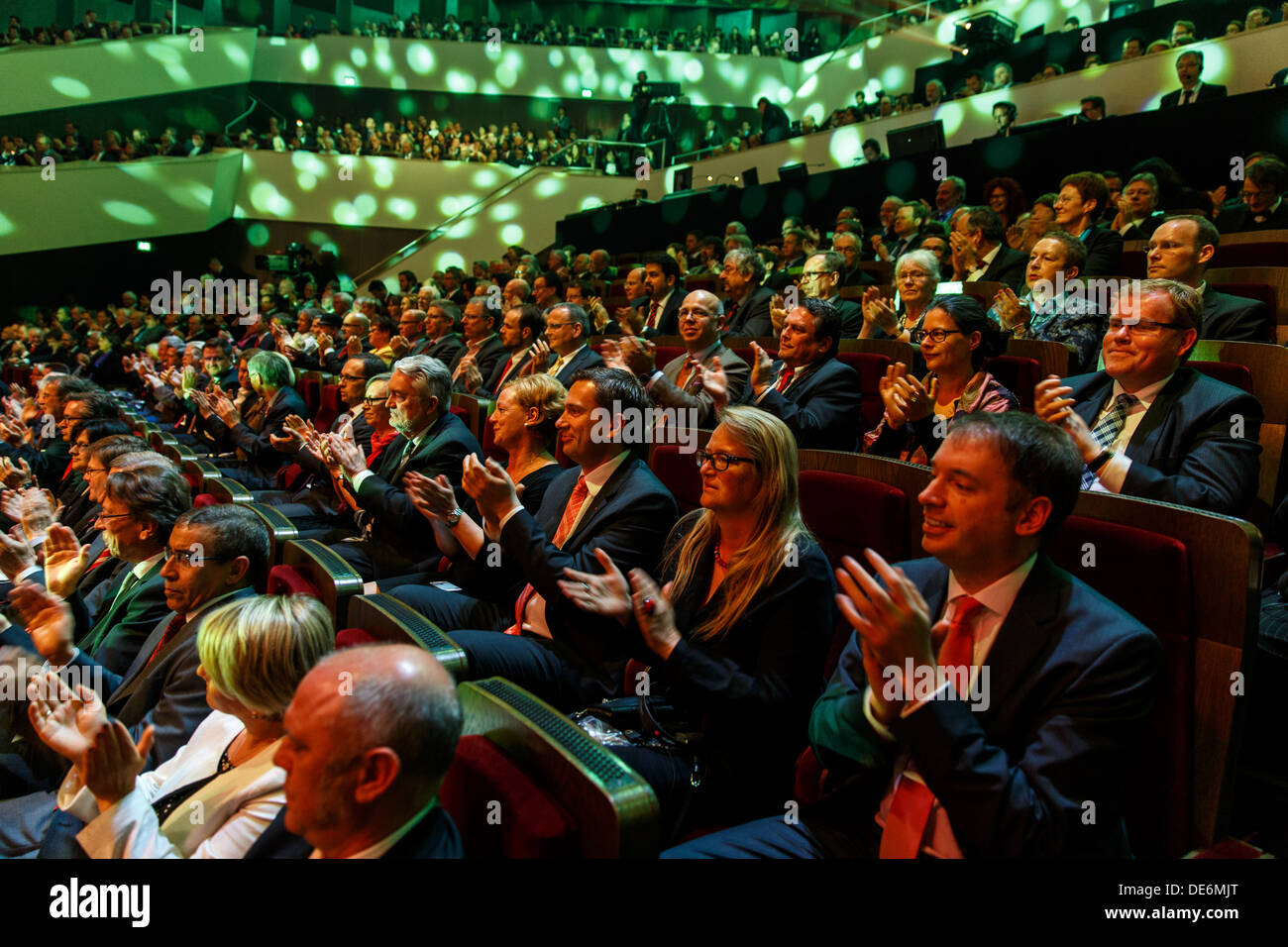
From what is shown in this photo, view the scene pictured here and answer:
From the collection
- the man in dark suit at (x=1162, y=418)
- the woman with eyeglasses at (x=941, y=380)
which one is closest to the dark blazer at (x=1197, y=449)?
the man in dark suit at (x=1162, y=418)

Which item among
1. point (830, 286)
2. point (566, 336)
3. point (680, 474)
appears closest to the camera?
point (680, 474)

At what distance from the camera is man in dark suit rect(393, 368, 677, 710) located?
102cm

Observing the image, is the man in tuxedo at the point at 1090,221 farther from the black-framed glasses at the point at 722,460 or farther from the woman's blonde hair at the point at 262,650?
the woman's blonde hair at the point at 262,650

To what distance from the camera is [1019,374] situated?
1.48 metres

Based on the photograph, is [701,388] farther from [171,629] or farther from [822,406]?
[171,629]

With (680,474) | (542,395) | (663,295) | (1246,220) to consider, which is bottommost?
(680,474)

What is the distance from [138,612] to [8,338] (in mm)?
5714

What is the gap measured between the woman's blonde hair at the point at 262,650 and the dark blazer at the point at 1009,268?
6.29ft

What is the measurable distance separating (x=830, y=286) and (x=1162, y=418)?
1311mm

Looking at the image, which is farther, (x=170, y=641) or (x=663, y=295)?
(x=663, y=295)

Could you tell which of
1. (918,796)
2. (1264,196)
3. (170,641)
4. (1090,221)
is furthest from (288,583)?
(1264,196)

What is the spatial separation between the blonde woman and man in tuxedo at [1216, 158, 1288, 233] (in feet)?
8.91
